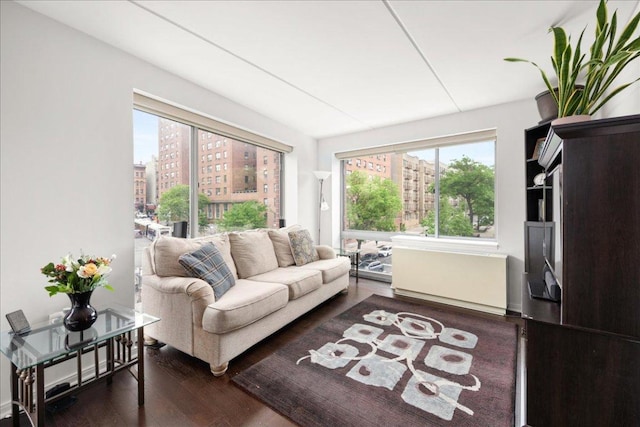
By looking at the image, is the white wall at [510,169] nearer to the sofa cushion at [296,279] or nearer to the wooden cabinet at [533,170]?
the wooden cabinet at [533,170]

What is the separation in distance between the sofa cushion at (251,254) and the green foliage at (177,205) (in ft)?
1.64

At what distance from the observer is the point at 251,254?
2.94m

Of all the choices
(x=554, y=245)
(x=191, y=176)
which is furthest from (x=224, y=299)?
(x=554, y=245)

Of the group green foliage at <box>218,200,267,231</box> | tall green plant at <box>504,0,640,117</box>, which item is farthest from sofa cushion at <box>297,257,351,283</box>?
tall green plant at <box>504,0,640,117</box>

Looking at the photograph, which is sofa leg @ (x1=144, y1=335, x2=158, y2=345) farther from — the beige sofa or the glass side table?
the glass side table

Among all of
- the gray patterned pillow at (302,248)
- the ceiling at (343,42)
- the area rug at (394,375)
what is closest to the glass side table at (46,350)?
the area rug at (394,375)

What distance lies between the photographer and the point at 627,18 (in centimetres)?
176

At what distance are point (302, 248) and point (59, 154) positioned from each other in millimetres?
2374

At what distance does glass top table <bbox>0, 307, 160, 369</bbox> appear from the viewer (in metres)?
1.34

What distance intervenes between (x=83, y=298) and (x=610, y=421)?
266 centimetres

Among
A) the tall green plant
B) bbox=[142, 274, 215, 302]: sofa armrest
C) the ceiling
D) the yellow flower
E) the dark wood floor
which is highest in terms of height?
the ceiling

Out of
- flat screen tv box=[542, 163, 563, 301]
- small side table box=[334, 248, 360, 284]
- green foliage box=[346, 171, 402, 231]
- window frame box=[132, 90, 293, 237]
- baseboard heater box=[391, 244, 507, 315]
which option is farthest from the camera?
green foliage box=[346, 171, 402, 231]

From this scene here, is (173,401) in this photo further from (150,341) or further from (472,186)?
(472,186)

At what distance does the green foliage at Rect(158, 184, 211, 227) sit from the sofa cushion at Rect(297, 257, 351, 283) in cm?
137
